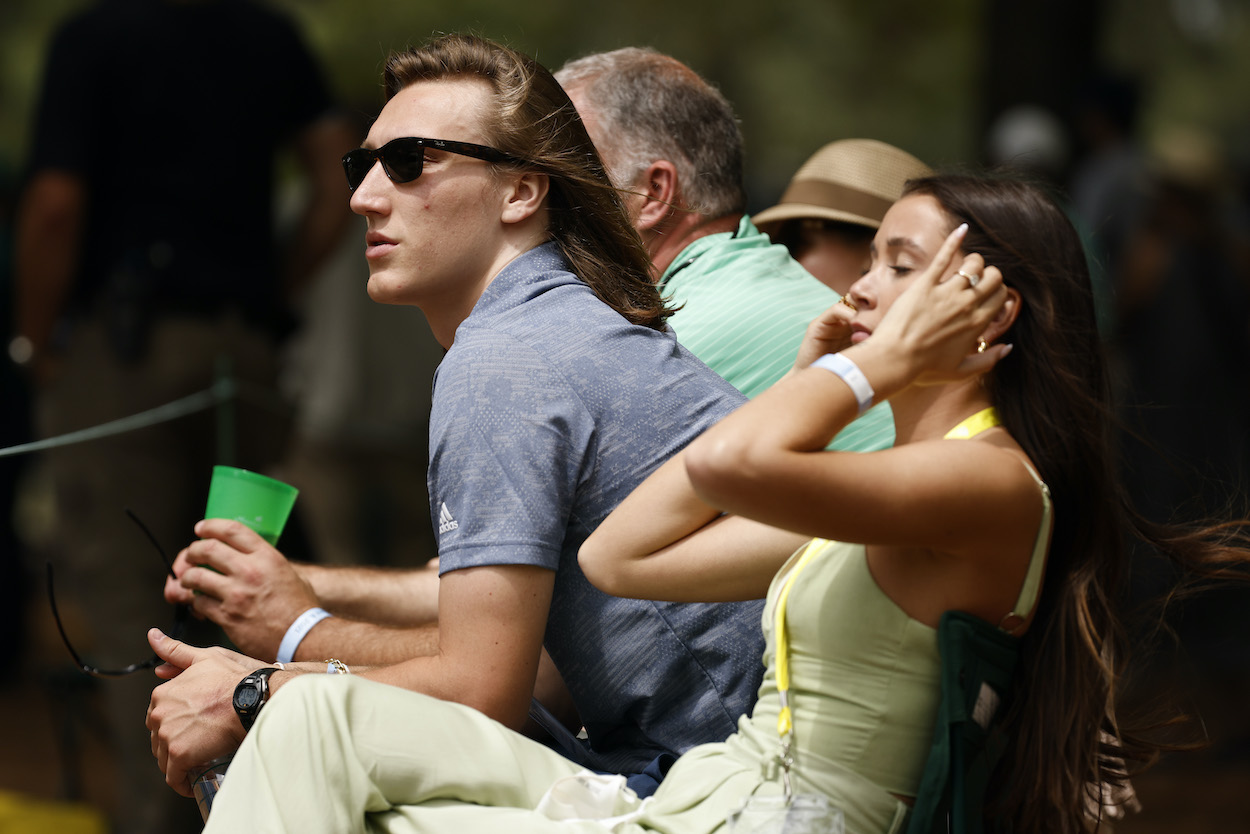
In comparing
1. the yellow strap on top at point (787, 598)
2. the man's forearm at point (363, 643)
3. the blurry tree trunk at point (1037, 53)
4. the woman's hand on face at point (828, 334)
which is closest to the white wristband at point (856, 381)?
the yellow strap on top at point (787, 598)

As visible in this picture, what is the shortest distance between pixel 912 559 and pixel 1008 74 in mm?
6150

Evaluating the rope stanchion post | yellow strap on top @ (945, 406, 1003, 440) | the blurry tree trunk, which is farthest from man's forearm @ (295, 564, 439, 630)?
the blurry tree trunk

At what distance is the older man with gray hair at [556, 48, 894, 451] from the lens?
3053 mm

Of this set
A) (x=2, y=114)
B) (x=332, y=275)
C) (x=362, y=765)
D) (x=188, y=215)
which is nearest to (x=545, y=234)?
(x=362, y=765)

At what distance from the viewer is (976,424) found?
215 centimetres

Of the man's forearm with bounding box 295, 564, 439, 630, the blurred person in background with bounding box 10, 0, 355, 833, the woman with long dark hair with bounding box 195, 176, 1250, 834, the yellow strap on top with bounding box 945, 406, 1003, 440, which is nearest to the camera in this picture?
the woman with long dark hair with bounding box 195, 176, 1250, 834

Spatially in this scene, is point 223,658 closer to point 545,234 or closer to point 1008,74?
point 545,234

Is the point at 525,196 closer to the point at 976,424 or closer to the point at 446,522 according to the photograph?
the point at 446,522

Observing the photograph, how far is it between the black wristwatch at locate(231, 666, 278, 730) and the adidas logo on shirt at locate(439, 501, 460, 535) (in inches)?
13.7

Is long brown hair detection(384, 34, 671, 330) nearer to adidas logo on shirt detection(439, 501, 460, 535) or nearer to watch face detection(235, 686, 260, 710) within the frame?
adidas logo on shirt detection(439, 501, 460, 535)

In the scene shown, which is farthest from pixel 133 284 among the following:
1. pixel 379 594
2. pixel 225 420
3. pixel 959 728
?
pixel 959 728

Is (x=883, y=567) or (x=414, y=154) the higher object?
(x=414, y=154)

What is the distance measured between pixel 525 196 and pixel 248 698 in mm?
948

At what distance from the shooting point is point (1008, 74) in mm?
7629
